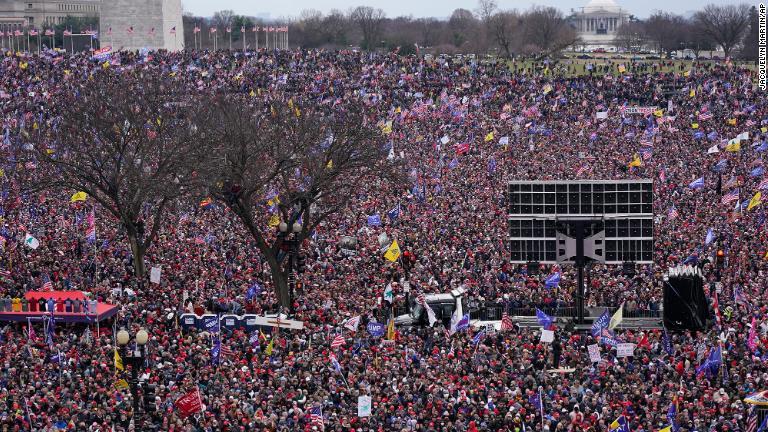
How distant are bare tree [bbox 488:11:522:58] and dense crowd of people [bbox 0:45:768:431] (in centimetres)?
5827

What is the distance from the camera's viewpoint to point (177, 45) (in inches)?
4916

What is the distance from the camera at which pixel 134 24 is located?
122000 millimetres

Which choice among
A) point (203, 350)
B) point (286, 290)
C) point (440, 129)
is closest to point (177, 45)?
point (440, 129)

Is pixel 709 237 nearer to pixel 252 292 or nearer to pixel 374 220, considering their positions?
pixel 374 220

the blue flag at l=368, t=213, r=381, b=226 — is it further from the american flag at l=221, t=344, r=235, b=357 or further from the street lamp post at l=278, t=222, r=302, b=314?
the american flag at l=221, t=344, r=235, b=357

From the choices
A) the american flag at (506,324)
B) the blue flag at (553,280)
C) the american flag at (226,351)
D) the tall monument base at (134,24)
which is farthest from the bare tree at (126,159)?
the tall monument base at (134,24)

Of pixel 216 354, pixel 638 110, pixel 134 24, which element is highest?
pixel 134 24

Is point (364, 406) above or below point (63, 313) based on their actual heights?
below

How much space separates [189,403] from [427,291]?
14.7m

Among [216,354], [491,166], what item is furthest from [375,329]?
[491,166]

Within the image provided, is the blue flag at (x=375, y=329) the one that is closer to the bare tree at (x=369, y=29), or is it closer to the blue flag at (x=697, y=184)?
the blue flag at (x=697, y=184)

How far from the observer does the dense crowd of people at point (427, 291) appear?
3173cm

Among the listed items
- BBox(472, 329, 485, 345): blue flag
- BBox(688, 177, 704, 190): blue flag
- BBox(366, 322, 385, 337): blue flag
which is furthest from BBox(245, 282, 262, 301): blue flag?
BBox(688, 177, 704, 190): blue flag

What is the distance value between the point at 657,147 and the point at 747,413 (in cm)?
4521
